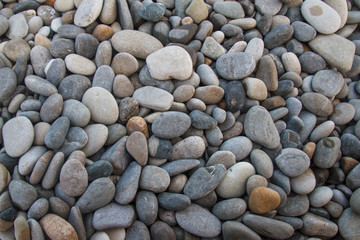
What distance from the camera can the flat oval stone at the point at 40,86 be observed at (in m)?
1.09

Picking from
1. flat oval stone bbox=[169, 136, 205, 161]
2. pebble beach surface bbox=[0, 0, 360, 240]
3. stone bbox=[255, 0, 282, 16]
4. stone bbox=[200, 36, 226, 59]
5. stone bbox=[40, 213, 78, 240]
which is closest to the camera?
stone bbox=[40, 213, 78, 240]

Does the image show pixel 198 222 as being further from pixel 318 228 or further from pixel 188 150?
pixel 318 228

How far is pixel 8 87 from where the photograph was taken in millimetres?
1102

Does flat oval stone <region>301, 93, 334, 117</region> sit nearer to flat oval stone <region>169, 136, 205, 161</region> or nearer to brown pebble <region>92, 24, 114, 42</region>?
flat oval stone <region>169, 136, 205, 161</region>

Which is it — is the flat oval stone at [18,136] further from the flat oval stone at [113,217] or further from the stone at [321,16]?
the stone at [321,16]

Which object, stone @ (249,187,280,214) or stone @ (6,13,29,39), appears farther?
stone @ (6,13,29,39)

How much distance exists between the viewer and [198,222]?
0.97 meters

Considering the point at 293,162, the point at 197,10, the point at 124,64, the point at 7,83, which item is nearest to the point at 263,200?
the point at 293,162

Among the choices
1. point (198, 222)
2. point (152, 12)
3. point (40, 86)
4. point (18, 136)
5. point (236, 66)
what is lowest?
point (198, 222)

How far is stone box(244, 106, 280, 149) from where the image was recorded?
3.64 ft

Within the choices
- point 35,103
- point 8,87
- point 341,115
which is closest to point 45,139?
point 35,103

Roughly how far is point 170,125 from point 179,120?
39mm

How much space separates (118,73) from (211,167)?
0.54 meters

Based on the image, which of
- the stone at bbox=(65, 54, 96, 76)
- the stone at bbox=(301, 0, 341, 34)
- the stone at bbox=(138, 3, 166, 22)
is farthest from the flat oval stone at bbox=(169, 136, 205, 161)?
the stone at bbox=(301, 0, 341, 34)
